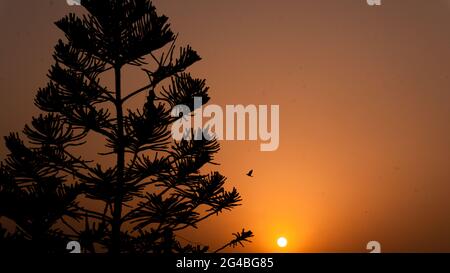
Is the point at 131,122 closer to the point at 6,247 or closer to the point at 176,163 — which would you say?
the point at 176,163

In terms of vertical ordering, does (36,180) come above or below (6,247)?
above

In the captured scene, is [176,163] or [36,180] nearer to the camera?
[36,180]

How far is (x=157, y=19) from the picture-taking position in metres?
2.65

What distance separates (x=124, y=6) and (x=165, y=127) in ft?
2.78

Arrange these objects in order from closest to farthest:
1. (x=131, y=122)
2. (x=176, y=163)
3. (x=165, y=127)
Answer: (x=131, y=122) < (x=165, y=127) < (x=176, y=163)

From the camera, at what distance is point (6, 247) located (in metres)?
1.94

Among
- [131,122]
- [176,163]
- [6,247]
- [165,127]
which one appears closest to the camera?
[6,247]
